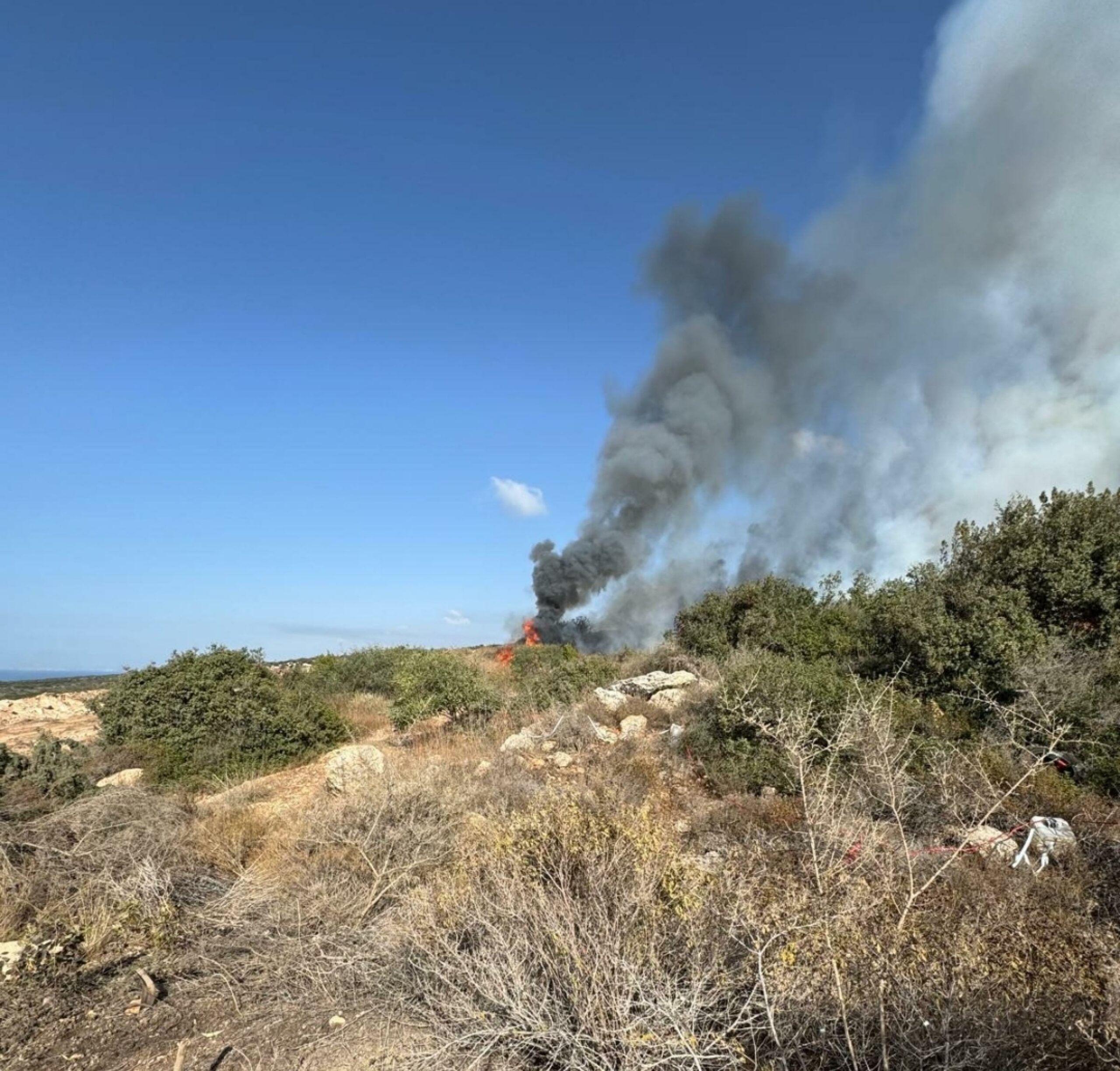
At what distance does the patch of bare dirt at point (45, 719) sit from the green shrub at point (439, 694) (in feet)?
19.1

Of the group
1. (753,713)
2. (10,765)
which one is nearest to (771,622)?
(753,713)

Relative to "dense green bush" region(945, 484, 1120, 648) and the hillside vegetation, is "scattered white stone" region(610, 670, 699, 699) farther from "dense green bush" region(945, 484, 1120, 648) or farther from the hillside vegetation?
"dense green bush" region(945, 484, 1120, 648)

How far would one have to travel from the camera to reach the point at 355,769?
7402 millimetres

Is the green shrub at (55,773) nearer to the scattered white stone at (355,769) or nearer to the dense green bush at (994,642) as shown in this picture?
the scattered white stone at (355,769)

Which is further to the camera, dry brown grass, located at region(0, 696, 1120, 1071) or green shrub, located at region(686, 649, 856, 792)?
green shrub, located at region(686, 649, 856, 792)

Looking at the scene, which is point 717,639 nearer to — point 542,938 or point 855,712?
point 855,712

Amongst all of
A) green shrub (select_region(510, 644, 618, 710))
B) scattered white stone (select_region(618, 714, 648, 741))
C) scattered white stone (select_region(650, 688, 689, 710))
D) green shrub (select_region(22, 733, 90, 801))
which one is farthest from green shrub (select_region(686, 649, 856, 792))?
green shrub (select_region(22, 733, 90, 801))

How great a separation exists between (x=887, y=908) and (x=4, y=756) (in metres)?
8.69

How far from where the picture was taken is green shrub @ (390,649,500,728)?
11.5 metres

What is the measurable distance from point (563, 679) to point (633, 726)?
132 inches

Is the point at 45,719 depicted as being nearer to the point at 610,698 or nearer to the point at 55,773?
the point at 55,773

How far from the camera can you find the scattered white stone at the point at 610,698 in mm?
11477

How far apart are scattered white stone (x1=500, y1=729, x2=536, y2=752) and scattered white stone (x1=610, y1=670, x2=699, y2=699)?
10.7 feet

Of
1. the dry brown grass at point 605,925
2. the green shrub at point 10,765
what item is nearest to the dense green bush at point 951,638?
the dry brown grass at point 605,925
